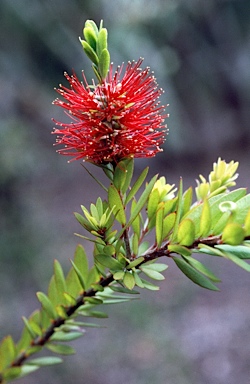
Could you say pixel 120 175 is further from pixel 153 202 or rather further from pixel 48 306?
pixel 48 306

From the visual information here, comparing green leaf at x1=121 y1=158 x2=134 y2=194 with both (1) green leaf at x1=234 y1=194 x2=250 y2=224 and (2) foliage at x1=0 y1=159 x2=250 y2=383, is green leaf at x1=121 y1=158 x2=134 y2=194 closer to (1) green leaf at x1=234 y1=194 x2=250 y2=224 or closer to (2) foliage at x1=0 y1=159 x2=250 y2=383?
(2) foliage at x1=0 y1=159 x2=250 y2=383

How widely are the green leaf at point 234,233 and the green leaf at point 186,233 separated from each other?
31mm

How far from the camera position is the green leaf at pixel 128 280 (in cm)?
44

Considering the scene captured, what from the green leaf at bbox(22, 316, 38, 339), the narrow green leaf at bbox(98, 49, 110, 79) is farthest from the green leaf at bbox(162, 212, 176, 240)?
the green leaf at bbox(22, 316, 38, 339)

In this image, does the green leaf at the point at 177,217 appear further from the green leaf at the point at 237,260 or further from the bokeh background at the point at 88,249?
the bokeh background at the point at 88,249

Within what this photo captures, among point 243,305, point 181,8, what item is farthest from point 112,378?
Result: point 181,8

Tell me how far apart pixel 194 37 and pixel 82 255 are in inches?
182

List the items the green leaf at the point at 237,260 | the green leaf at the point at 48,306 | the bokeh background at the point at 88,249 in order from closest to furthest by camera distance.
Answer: the green leaf at the point at 237,260 < the green leaf at the point at 48,306 < the bokeh background at the point at 88,249

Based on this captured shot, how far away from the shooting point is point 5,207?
2.61 meters

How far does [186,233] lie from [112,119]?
0.14 metres

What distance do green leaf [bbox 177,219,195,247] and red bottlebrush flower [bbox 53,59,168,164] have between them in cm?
9

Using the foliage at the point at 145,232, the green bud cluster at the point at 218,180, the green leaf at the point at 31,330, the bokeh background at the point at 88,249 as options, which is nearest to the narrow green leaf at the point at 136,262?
the foliage at the point at 145,232

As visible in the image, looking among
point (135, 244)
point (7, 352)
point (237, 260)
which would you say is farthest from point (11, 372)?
point (237, 260)

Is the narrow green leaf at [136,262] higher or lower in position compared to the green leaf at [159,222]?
lower
